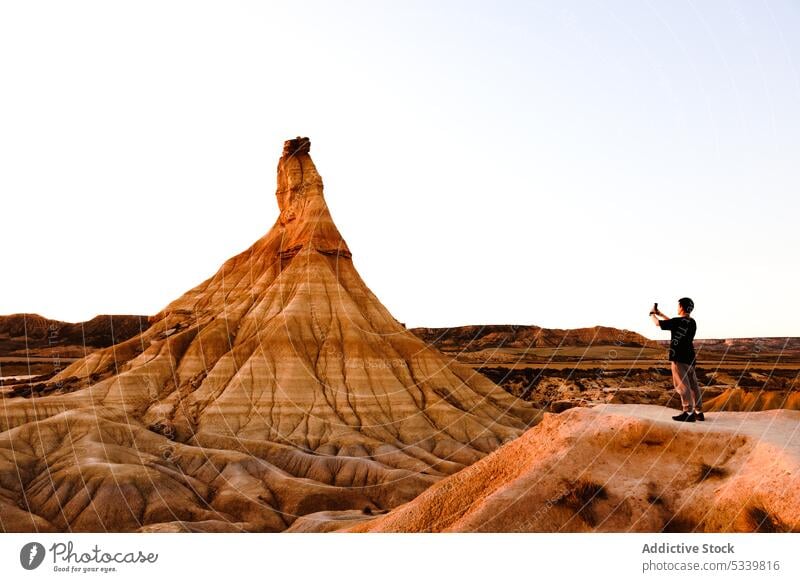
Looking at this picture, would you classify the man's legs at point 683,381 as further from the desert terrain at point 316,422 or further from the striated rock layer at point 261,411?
the striated rock layer at point 261,411

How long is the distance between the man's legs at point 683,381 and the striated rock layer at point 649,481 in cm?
58

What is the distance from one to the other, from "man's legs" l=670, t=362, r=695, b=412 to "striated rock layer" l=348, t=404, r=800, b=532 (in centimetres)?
58

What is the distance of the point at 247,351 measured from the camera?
83.4 metres

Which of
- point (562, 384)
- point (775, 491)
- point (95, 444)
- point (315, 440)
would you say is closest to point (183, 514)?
point (95, 444)

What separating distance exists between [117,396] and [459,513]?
65.8m

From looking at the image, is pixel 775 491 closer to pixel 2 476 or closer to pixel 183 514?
pixel 183 514

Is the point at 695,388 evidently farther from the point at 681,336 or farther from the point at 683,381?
the point at 681,336

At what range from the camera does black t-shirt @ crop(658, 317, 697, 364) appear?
15.1 metres
